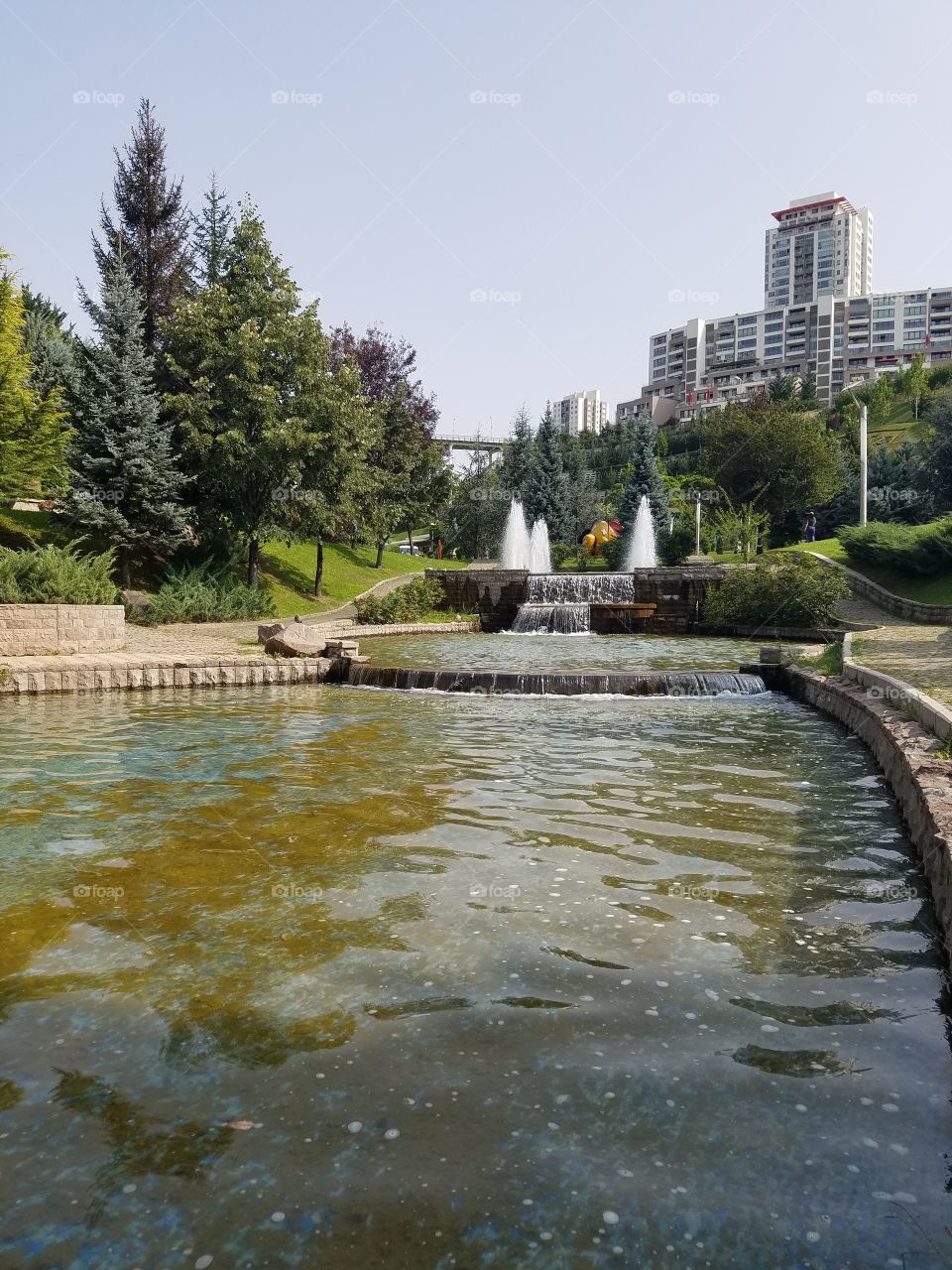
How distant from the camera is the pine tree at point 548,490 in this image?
52.8m

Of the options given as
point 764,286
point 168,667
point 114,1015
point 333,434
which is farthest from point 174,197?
point 764,286

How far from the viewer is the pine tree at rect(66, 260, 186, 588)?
25.0 m

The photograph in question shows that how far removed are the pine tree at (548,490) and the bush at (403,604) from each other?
81.3 feet

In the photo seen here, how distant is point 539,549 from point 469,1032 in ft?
155

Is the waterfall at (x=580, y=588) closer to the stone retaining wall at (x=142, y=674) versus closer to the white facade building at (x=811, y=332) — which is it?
the stone retaining wall at (x=142, y=674)

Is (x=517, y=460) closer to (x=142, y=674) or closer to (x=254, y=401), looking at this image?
(x=254, y=401)

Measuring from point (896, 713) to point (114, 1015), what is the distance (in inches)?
309

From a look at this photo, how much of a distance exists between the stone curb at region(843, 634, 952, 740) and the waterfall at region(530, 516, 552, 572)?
1314 inches

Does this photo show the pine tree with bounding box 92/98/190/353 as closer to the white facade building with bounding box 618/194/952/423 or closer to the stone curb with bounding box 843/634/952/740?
the stone curb with bounding box 843/634/952/740

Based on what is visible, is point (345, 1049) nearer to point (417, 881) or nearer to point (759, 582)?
point (417, 881)

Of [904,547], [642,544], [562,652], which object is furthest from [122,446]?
[642,544]

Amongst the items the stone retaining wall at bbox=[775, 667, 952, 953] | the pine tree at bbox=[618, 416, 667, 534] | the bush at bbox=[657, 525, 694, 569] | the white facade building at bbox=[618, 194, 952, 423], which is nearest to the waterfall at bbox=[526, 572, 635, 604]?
the bush at bbox=[657, 525, 694, 569]

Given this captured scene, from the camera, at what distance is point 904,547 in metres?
26.7

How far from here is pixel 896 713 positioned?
884 cm
